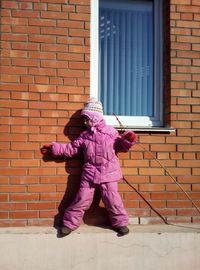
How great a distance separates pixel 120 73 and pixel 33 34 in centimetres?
100

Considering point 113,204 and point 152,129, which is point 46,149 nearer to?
point 113,204

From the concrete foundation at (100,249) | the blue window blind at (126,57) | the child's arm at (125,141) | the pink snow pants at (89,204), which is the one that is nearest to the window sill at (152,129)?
the child's arm at (125,141)

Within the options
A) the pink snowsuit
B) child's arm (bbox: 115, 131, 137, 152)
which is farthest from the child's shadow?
child's arm (bbox: 115, 131, 137, 152)

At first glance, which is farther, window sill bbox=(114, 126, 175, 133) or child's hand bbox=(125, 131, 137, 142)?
window sill bbox=(114, 126, 175, 133)

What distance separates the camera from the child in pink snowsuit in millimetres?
4020

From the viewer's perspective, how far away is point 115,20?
4.64m

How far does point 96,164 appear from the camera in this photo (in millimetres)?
4043

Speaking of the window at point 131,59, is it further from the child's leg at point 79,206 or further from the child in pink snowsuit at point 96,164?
the child's leg at point 79,206

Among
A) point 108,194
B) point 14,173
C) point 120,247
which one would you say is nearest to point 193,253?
point 120,247

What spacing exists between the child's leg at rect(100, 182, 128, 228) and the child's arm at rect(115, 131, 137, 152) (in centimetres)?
34

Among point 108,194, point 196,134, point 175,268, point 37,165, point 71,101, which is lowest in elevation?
point 175,268

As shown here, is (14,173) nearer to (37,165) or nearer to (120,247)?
(37,165)

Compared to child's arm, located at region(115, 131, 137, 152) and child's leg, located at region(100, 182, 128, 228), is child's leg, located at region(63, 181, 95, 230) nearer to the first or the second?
child's leg, located at region(100, 182, 128, 228)

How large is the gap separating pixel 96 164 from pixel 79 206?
1.34 feet
